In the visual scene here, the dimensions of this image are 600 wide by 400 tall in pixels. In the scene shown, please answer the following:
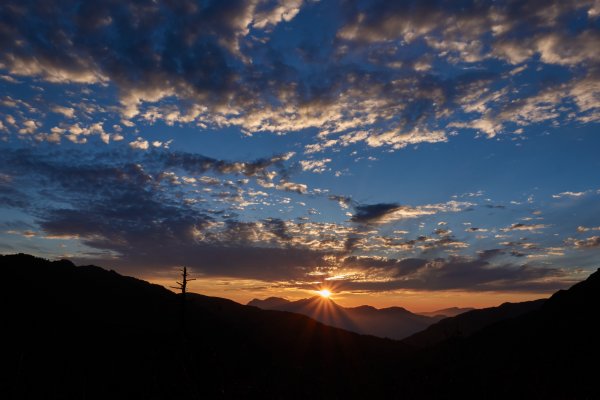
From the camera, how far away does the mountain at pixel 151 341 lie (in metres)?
5.17

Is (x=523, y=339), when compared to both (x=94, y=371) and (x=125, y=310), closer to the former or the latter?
(x=94, y=371)

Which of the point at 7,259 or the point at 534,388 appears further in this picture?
the point at 7,259

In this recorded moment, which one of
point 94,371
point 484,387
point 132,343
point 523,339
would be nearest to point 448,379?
point 484,387

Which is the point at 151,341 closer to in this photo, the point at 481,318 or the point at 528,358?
the point at 528,358

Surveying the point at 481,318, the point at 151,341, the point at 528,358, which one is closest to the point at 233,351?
the point at 151,341

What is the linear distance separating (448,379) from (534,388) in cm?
147

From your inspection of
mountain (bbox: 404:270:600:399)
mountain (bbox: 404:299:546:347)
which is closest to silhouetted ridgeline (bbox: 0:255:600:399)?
mountain (bbox: 404:270:600:399)

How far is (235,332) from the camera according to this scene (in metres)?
70.2

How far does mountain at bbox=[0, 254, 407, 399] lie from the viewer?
5.17 metres

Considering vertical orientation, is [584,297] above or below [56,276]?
below

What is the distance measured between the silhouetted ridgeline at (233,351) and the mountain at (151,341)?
0.17ft

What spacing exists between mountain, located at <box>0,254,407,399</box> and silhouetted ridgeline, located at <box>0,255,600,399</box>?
5 cm

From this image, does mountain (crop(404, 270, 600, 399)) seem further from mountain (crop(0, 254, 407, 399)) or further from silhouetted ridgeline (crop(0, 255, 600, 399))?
mountain (crop(0, 254, 407, 399))

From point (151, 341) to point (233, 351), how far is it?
17590 millimetres
